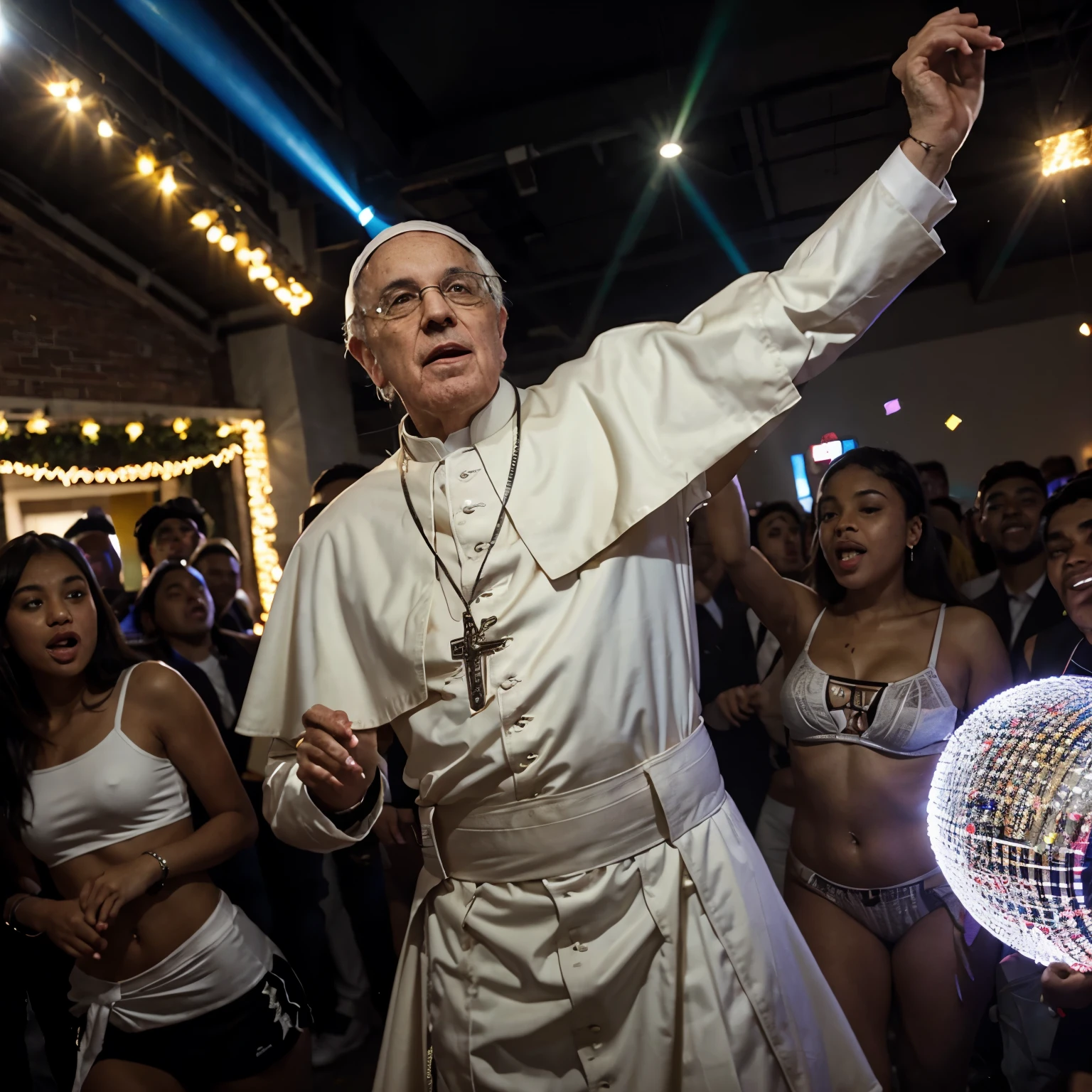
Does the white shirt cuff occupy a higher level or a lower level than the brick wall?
lower

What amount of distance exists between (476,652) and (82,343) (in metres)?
6.66

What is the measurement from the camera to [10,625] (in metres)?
2.45

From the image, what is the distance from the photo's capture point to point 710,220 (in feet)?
13.3

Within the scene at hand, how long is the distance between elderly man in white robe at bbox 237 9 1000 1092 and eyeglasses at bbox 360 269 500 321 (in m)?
0.02

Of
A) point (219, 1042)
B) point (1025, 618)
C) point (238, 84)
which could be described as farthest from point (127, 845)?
point (238, 84)

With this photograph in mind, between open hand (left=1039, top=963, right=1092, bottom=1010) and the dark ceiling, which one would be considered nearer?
open hand (left=1039, top=963, right=1092, bottom=1010)

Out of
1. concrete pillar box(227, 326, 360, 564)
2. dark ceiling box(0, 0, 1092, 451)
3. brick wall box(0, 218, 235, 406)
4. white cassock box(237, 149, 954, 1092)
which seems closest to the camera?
A: white cassock box(237, 149, 954, 1092)

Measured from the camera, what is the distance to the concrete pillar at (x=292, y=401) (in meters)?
7.60

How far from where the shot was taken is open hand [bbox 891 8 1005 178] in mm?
1322

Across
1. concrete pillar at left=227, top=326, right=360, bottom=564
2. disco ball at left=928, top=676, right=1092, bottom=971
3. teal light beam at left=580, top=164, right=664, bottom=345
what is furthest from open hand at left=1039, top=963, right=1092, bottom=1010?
concrete pillar at left=227, top=326, right=360, bottom=564

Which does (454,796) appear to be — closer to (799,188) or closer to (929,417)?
(929,417)

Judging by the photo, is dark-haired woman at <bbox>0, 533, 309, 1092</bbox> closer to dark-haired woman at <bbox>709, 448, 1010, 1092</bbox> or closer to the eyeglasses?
the eyeglasses

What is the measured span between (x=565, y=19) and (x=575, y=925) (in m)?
3.95

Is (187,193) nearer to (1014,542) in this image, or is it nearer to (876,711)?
(1014,542)
